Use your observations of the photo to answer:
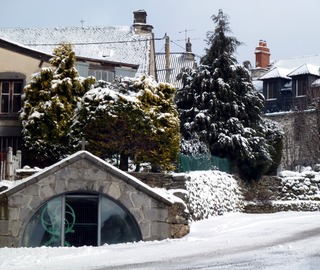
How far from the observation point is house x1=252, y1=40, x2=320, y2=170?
4788cm

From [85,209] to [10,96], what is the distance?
9.60m

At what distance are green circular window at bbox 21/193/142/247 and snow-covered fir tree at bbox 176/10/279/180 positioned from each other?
348 inches

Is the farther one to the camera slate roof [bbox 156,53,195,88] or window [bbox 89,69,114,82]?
slate roof [bbox 156,53,195,88]

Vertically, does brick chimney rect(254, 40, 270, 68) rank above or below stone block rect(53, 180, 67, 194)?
above

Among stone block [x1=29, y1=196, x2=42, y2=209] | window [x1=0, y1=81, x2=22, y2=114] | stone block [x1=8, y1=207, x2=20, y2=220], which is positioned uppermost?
window [x1=0, y1=81, x2=22, y2=114]

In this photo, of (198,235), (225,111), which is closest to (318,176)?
(225,111)

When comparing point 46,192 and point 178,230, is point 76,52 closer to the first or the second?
point 46,192

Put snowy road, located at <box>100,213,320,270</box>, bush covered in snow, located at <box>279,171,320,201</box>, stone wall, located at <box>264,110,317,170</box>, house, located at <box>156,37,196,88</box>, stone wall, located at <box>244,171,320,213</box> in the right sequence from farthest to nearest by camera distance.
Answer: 1. house, located at <box>156,37,196,88</box>
2. stone wall, located at <box>264,110,317,170</box>
3. bush covered in snow, located at <box>279,171,320,201</box>
4. stone wall, located at <box>244,171,320,213</box>
5. snowy road, located at <box>100,213,320,270</box>

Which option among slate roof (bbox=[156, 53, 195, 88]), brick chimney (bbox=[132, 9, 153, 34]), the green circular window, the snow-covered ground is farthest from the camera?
slate roof (bbox=[156, 53, 195, 88])

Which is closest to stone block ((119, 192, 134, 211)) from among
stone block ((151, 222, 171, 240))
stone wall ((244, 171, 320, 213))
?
stone block ((151, 222, 171, 240))

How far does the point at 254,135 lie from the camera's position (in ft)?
112

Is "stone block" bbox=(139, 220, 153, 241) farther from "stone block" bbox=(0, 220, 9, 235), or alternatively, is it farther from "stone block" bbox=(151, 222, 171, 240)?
"stone block" bbox=(0, 220, 9, 235)

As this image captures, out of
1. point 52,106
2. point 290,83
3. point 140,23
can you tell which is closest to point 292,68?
point 290,83

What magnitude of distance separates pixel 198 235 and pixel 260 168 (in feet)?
34.7
